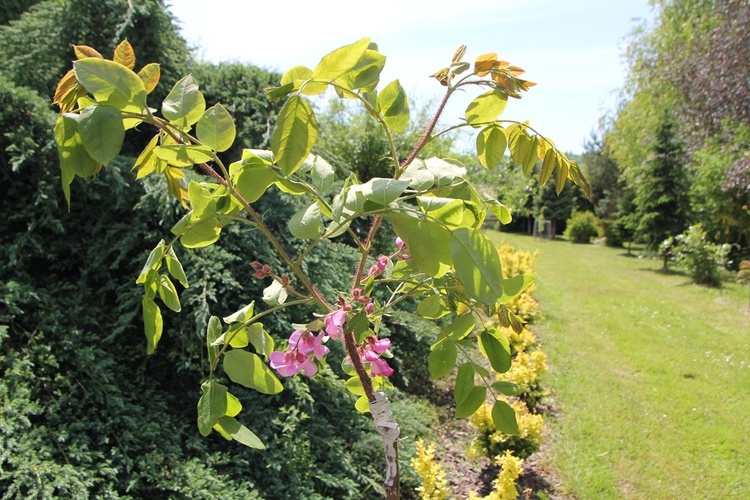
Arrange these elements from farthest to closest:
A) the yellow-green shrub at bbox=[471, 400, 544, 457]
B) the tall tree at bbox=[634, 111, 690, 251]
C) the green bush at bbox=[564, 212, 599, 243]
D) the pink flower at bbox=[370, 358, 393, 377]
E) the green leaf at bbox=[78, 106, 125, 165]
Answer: the green bush at bbox=[564, 212, 599, 243], the tall tree at bbox=[634, 111, 690, 251], the yellow-green shrub at bbox=[471, 400, 544, 457], the pink flower at bbox=[370, 358, 393, 377], the green leaf at bbox=[78, 106, 125, 165]

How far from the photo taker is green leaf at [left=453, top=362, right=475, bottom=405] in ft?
3.09

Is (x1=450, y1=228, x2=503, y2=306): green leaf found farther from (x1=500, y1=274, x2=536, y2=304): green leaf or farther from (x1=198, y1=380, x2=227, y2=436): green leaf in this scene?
(x1=198, y1=380, x2=227, y2=436): green leaf

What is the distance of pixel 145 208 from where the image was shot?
7.45 ft

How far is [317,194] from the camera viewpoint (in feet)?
2.57

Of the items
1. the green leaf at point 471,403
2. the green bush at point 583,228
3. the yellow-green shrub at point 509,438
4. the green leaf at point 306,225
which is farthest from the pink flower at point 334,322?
the green bush at point 583,228

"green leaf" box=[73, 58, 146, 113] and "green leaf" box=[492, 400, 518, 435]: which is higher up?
"green leaf" box=[73, 58, 146, 113]

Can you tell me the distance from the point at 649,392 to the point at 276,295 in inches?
182

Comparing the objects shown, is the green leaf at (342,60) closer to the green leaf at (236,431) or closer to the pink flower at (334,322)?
the pink flower at (334,322)

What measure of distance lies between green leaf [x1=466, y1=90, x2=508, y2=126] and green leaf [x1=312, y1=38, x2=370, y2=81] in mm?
289

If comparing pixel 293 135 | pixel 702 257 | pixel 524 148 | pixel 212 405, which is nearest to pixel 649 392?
pixel 524 148

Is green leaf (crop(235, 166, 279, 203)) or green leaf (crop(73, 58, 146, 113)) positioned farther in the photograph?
green leaf (crop(235, 166, 279, 203))

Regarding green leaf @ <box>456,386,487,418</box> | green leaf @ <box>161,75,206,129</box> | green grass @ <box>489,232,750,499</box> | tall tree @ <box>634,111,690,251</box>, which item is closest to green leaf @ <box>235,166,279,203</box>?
green leaf @ <box>161,75,206,129</box>

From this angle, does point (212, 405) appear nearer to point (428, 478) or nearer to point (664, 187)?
point (428, 478)

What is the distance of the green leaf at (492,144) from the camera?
875mm
